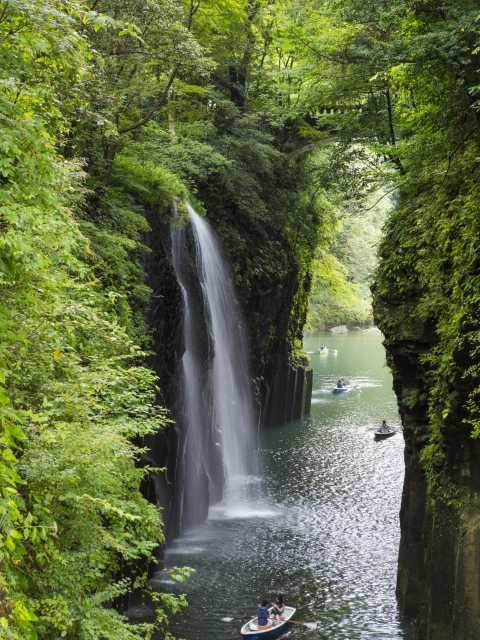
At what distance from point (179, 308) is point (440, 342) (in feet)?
31.3

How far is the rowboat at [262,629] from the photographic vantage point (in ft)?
47.2

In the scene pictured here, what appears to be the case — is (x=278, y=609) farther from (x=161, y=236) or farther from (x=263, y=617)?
(x=161, y=236)

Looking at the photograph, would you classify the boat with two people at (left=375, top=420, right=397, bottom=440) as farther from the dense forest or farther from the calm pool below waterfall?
the dense forest

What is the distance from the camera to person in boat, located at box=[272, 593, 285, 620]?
15.0 meters

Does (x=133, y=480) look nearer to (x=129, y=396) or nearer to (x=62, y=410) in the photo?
(x=129, y=396)

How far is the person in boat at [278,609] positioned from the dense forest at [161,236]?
96.3 inches

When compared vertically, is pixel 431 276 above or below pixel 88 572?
above

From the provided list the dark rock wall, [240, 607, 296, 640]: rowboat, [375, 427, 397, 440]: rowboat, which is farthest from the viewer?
[375, 427, 397, 440]: rowboat

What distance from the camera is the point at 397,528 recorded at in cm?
2119

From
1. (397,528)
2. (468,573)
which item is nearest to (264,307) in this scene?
(397,528)

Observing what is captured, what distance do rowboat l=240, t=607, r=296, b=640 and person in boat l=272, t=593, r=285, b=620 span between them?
0.14 metres

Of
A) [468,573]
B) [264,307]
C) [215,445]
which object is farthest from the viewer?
[264,307]

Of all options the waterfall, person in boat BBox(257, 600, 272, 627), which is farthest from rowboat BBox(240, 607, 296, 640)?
the waterfall

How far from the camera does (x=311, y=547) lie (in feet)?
65.1
